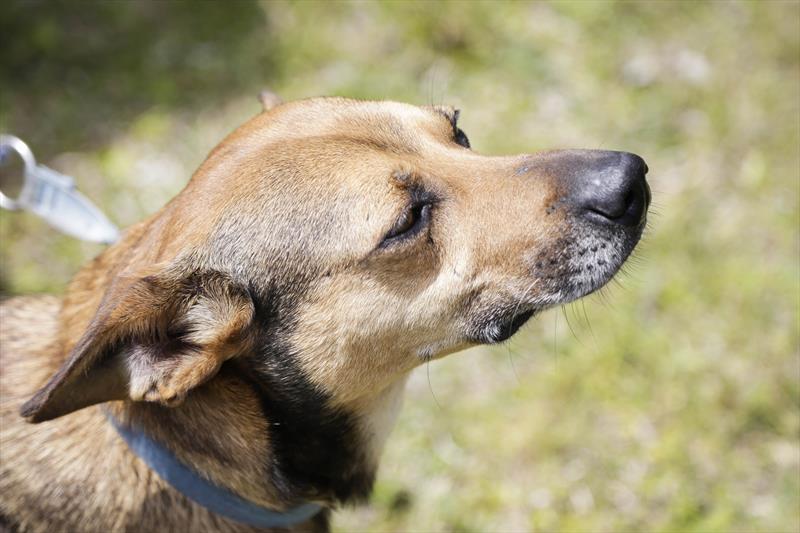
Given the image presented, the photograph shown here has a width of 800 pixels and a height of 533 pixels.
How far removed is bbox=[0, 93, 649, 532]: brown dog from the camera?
Answer: 2.71 m

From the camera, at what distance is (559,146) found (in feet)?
18.9

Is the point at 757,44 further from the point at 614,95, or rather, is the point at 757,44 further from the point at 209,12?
the point at 209,12

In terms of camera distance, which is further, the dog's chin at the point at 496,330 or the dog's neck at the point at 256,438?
the dog's chin at the point at 496,330

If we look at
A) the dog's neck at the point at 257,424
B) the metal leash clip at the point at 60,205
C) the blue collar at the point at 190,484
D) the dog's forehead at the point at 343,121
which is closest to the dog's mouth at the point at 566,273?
the dog's neck at the point at 257,424

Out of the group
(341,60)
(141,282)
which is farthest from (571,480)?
(341,60)

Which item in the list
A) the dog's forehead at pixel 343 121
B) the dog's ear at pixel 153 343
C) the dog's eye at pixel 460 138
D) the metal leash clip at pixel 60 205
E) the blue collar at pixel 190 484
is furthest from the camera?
the metal leash clip at pixel 60 205

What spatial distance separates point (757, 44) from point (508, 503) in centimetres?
426

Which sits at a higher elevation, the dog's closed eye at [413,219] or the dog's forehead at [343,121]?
the dog's forehead at [343,121]

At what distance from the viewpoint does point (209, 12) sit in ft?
21.7

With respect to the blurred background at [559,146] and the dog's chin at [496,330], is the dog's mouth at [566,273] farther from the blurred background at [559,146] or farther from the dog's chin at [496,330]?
the blurred background at [559,146]

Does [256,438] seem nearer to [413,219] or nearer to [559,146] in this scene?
[413,219]

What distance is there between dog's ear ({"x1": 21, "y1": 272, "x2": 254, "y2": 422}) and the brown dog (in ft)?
0.04

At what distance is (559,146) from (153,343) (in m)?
3.95

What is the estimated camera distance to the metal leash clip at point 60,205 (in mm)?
3682
